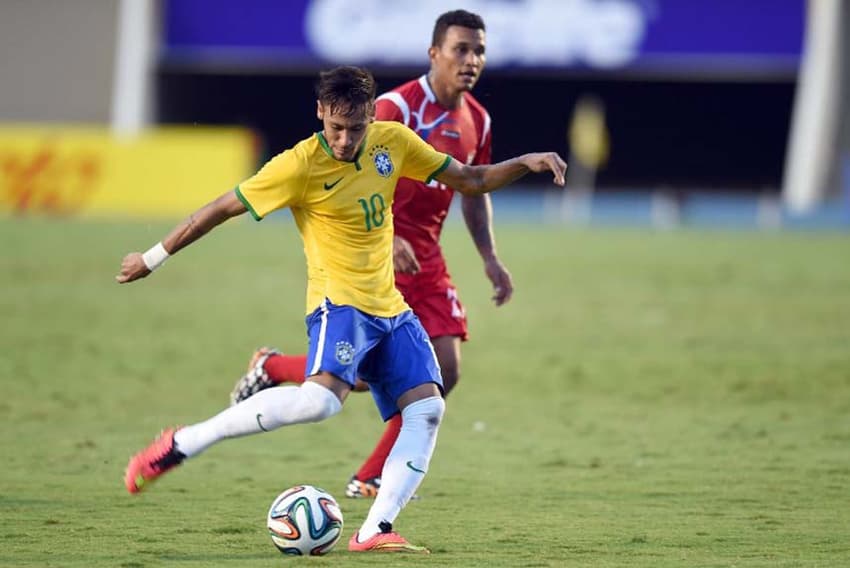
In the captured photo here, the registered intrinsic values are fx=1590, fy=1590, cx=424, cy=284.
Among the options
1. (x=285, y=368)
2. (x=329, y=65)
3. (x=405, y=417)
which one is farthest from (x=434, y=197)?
(x=329, y=65)

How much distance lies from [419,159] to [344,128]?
60cm

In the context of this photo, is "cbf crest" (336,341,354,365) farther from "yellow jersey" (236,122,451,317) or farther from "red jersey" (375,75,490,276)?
"red jersey" (375,75,490,276)

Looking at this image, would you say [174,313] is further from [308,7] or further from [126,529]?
[308,7]

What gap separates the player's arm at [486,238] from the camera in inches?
352

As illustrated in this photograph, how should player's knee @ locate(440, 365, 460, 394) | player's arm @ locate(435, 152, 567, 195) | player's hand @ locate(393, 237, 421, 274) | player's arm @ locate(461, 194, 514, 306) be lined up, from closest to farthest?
player's arm @ locate(435, 152, 567, 195) → player's hand @ locate(393, 237, 421, 274) → player's knee @ locate(440, 365, 460, 394) → player's arm @ locate(461, 194, 514, 306)

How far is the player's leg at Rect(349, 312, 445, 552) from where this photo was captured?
22.4ft

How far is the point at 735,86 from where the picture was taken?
51781mm

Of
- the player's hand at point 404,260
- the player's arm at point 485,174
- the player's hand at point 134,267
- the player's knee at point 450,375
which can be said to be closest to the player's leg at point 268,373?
the player's knee at point 450,375

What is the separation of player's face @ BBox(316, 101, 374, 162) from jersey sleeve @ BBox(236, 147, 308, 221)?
6.7 inches

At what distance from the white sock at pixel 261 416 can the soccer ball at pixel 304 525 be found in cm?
34

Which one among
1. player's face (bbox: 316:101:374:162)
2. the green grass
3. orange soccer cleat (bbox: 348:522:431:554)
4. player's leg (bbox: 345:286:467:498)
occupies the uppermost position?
player's face (bbox: 316:101:374:162)

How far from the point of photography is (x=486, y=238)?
898 centimetres

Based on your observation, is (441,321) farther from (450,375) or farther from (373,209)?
(373,209)

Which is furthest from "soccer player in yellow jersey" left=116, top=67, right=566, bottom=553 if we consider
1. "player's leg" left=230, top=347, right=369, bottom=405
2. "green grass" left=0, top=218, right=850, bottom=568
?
"player's leg" left=230, top=347, right=369, bottom=405
